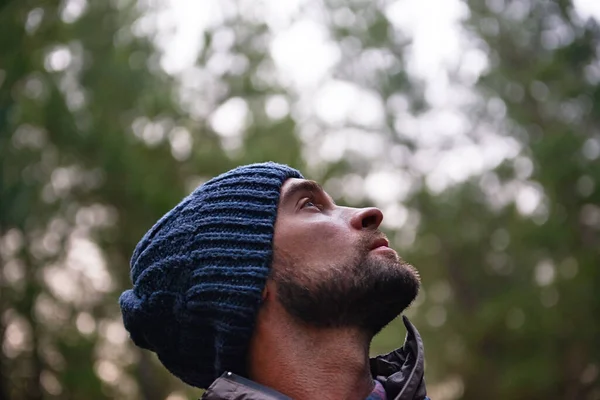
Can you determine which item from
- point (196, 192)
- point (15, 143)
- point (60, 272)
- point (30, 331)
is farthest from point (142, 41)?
point (196, 192)

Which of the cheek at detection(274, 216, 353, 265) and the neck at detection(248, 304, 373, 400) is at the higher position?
the cheek at detection(274, 216, 353, 265)

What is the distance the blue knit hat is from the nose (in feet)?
0.90

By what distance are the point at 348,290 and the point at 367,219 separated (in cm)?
30

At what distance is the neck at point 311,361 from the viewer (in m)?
2.19

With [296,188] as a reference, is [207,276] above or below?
below

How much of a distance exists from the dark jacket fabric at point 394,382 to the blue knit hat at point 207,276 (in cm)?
18

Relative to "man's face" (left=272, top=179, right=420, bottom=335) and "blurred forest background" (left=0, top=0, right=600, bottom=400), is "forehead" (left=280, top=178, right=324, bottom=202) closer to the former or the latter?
"man's face" (left=272, top=179, right=420, bottom=335)

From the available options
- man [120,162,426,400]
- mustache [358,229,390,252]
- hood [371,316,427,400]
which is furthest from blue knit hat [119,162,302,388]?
hood [371,316,427,400]

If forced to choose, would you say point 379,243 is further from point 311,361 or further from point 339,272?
point 311,361

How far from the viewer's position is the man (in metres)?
2.21

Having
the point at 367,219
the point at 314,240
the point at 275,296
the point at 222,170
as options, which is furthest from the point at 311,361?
the point at 222,170

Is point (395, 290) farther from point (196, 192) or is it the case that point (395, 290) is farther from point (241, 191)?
point (196, 192)

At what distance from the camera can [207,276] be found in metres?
2.31

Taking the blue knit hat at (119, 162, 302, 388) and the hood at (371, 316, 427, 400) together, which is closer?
the hood at (371, 316, 427, 400)
